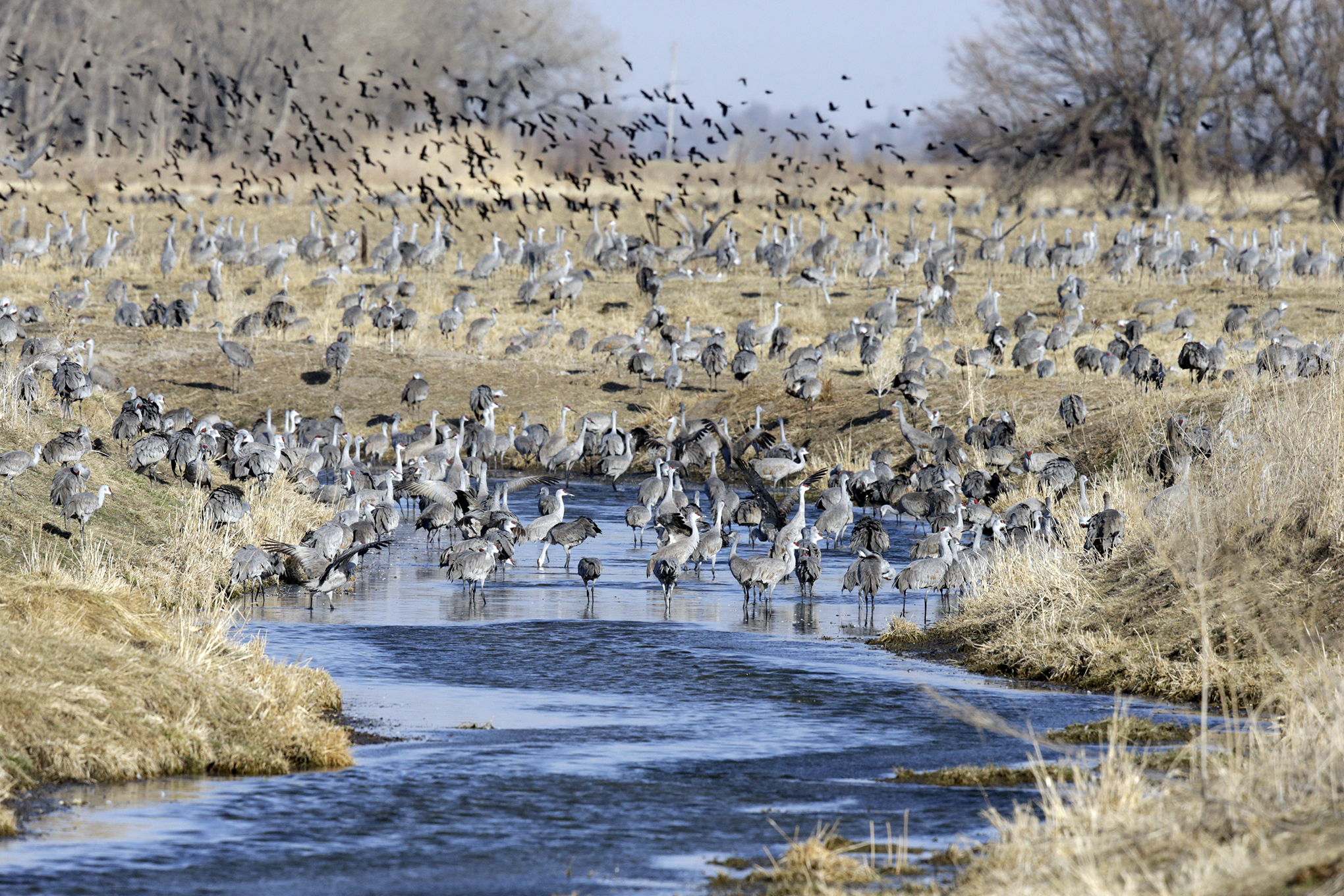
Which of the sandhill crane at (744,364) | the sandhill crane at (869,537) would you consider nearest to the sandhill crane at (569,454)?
the sandhill crane at (744,364)

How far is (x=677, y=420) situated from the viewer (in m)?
31.5

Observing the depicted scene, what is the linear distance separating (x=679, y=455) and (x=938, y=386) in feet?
17.9

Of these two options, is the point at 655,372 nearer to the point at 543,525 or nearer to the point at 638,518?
the point at 638,518

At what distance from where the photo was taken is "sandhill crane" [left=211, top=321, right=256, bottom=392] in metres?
32.9

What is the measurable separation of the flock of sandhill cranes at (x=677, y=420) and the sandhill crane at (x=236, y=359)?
0.25 feet

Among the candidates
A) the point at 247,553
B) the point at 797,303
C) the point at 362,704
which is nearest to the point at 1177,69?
the point at 797,303

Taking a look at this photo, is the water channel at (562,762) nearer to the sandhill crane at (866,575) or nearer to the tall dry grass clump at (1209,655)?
the sandhill crane at (866,575)

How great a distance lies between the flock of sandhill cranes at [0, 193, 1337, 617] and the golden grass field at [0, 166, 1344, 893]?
0.50m

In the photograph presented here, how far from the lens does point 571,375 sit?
3406cm

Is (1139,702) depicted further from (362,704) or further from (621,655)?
(362,704)

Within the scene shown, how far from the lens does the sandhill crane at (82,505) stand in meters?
17.9

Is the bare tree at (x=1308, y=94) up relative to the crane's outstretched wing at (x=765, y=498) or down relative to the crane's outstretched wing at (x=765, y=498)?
up

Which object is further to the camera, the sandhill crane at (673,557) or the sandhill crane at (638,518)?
the sandhill crane at (638,518)

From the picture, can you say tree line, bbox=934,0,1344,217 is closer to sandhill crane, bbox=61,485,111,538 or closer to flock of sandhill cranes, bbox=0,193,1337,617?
flock of sandhill cranes, bbox=0,193,1337,617
